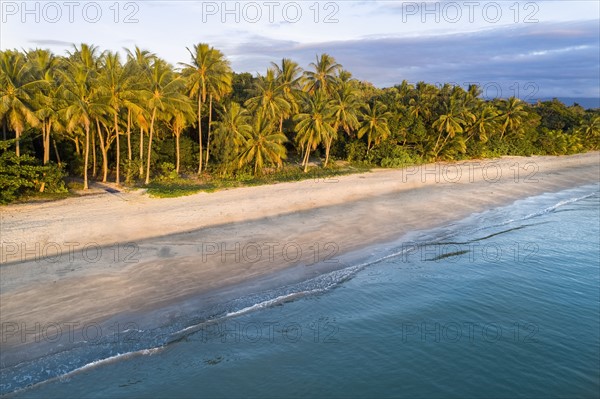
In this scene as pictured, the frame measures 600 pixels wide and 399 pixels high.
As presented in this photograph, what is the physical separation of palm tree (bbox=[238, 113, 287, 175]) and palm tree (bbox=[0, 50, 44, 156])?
45.9ft

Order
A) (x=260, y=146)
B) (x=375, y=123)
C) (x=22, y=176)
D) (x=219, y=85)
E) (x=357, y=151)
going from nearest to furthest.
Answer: (x=22, y=176)
(x=260, y=146)
(x=219, y=85)
(x=375, y=123)
(x=357, y=151)

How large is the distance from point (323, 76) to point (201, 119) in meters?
14.8

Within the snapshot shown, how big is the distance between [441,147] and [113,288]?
1671 inches

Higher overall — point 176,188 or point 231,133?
point 231,133

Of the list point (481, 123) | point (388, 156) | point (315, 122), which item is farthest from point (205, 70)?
point (481, 123)

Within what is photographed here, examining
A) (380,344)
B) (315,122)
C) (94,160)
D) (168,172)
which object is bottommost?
(380,344)

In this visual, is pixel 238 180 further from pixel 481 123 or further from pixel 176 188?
pixel 481 123

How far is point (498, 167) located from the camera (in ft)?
163

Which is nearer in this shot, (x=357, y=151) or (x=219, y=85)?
(x=219, y=85)

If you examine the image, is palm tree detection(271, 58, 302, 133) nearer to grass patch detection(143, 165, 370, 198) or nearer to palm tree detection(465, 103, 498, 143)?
grass patch detection(143, 165, 370, 198)

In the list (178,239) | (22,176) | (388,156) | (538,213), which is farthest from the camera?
(388,156)

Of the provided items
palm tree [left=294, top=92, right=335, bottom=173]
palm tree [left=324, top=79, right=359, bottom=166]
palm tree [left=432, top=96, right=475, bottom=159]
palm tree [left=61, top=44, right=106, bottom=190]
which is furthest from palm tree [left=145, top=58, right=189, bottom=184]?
palm tree [left=432, top=96, right=475, bottom=159]

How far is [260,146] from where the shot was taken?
34.7 meters

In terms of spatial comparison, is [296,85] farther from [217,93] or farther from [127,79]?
[127,79]
